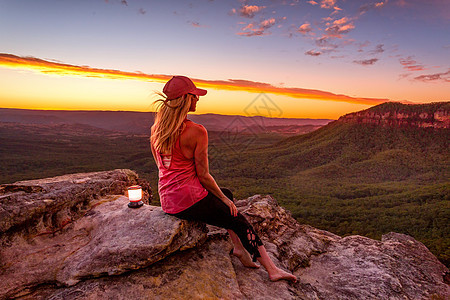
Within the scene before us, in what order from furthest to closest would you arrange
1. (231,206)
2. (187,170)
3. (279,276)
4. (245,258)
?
(245,258) < (279,276) < (231,206) < (187,170)

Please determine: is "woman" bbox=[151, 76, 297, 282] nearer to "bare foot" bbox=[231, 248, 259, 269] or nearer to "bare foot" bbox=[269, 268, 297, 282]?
"bare foot" bbox=[269, 268, 297, 282]

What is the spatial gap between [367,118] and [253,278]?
111223mm

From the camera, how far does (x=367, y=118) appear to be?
9869 cm

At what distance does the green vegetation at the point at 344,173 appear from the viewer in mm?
30500

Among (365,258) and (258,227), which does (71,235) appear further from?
(365,258)

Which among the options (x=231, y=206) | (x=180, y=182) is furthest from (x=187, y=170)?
(x=231, y=206)

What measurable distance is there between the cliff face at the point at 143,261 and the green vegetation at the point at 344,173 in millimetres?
2110

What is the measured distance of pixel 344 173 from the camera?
224 ft

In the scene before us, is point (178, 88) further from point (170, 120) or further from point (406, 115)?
point (406, 115)

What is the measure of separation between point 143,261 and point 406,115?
11192 cm

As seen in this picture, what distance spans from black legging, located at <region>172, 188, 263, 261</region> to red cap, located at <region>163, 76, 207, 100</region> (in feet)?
5.25

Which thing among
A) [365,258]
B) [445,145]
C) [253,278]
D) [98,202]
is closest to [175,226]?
[253,278]

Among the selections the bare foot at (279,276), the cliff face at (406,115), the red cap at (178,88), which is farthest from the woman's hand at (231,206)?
the cliff face at (406,115)

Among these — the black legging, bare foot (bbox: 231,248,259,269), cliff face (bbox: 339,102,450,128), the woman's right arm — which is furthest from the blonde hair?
cliff face (bbox: 339,102,450,128)
